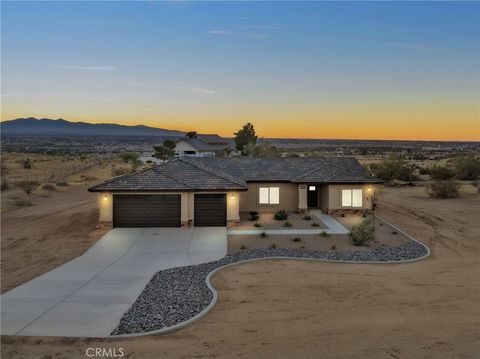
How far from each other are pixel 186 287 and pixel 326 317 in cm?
473

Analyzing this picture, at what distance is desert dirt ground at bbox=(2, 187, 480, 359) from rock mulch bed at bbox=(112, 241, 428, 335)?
570mm

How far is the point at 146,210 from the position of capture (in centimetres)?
2327

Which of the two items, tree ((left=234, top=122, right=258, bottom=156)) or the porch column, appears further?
tree ((left=234, top=122, right=258, bottom=156))

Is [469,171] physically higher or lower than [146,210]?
higher

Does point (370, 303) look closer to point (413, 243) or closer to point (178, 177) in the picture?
point (413, 243)

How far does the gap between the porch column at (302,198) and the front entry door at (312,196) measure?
1737mm

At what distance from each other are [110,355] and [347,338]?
5382mm

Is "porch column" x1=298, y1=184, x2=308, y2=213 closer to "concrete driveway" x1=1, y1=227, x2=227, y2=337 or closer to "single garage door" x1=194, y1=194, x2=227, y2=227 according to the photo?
"single garage door" x1=194, y1=194, x2=227, y2=227

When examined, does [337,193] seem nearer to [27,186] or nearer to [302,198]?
[302,198]

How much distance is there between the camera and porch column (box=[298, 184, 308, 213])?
1066 inches

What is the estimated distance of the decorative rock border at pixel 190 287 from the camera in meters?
10.4

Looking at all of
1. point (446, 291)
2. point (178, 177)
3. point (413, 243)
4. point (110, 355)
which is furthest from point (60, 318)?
point (413, 243)

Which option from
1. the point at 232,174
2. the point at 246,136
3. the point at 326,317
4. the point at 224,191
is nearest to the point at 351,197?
the point at 232,174
